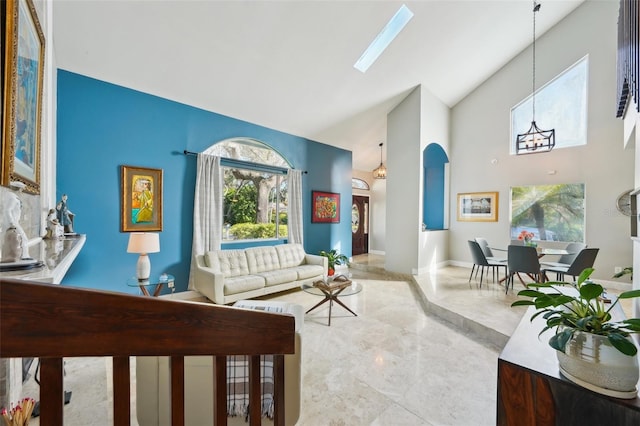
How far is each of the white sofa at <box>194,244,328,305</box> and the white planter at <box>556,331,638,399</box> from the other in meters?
3.52

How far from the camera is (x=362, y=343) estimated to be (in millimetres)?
2934

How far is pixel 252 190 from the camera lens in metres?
5.10

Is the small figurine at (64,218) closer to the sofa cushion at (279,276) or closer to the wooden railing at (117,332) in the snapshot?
the sofa cushion at (279,276)

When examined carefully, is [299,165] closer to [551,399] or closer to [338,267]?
[338,267]

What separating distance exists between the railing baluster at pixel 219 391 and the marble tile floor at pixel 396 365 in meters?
1.41

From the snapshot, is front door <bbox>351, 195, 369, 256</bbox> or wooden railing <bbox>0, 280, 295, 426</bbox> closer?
wooden railing <bbox>0, 280, 295, 426</bbox>

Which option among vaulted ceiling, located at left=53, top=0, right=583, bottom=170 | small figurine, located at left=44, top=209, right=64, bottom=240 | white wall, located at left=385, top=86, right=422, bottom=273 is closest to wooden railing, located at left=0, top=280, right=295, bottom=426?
small figurine, located at left=44, top=209, right=64, bottom=240

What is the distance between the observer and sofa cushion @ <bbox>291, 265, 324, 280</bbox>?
15.6 ft

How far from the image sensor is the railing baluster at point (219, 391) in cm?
73

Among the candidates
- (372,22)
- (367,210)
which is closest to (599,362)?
(372,22)

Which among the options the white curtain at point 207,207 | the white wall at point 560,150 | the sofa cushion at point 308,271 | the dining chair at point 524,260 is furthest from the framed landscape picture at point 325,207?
the dining chair at point 524,260

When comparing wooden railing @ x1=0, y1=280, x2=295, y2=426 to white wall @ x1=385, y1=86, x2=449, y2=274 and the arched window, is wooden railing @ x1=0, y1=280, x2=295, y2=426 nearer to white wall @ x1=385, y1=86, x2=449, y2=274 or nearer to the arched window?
white wall @ x1=385, y1=86, x2=449, y2=274

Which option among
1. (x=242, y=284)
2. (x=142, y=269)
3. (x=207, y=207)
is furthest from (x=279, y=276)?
(x=142, y=269)

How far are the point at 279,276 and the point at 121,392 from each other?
3.85 meters
